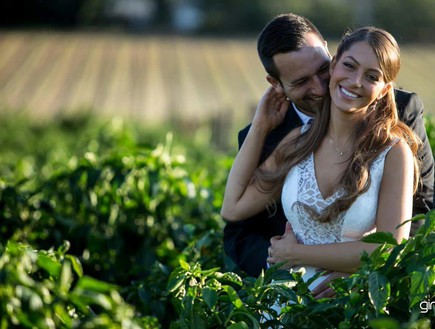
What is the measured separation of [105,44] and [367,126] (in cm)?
2732

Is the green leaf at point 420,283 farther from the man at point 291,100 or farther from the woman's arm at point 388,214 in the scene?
the man at point 291,100

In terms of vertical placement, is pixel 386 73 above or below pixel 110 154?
above

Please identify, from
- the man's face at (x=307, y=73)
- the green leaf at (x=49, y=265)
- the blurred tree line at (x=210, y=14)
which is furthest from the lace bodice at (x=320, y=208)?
the blurred tree line at (x=210, y=14)

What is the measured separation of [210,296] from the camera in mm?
2881

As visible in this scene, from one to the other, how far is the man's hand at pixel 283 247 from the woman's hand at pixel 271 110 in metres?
0.41

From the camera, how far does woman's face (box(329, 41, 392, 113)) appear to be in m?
3.36

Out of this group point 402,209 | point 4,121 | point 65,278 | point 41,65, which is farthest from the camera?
point 41,65

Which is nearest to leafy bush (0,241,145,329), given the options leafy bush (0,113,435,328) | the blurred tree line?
leafy bush (0,113,435,328)

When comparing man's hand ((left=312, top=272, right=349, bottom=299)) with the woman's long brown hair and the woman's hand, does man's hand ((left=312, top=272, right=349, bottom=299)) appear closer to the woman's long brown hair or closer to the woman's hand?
the woman's long brown hair

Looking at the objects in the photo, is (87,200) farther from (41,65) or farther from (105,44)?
(105,44)

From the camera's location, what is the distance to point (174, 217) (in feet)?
17.0

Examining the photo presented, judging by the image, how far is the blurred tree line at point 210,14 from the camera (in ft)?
95.7

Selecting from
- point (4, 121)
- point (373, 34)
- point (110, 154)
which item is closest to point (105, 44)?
point (4, 121)

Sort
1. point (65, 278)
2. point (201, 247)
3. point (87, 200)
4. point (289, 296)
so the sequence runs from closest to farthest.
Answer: point (65, 278)
point (289, 296)
point (201, 247)
point (87, 200)
